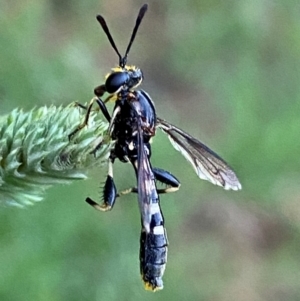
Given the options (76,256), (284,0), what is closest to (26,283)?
(76,256)

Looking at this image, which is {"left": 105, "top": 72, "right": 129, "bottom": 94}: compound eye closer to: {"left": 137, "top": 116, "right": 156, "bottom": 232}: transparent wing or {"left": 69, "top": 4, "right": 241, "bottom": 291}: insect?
{"left": 69, "top": 4, "right": 241, "bottom": 291}: insect

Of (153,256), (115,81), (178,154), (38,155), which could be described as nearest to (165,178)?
(153,256)

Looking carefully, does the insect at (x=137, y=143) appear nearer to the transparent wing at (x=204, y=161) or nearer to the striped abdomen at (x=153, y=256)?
the striped abdomen at (x=153, y=256)

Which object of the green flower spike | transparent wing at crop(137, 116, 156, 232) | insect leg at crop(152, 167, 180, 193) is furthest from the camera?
insect leg at crop(152, 167, 180, 193)

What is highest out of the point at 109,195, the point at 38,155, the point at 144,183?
the point at 109,195

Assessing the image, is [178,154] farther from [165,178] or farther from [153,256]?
[153,256]

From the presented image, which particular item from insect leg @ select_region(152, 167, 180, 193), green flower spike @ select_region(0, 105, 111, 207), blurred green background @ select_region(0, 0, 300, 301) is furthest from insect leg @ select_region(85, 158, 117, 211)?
blurred green background @ select_region(0, 0, 300, 301)
